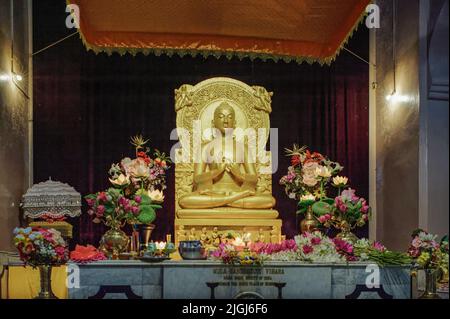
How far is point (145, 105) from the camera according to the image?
885 cm

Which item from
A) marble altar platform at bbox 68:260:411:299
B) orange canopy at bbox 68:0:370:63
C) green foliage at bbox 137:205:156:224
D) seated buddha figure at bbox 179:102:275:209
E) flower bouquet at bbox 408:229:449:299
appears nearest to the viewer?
marble altar platform at bbox 68:260:411:299

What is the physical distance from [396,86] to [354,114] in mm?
1162

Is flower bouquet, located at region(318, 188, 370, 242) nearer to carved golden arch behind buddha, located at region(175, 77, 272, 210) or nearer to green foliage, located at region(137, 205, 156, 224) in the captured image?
green foliage, located at region(137, 205, 156, 224)

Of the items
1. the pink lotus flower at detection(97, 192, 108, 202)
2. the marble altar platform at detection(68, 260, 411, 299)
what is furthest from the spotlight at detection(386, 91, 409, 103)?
the pink lotus flower at detection(97, 192, 108, 202)

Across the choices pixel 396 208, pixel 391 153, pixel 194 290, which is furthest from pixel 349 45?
pixel 194 290

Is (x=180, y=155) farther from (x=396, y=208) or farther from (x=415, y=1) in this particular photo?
(x=415, y=1)

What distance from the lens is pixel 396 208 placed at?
25.8 feet

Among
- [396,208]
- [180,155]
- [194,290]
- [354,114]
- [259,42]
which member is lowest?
[194,290]

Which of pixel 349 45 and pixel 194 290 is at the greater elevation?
pixel 349 45

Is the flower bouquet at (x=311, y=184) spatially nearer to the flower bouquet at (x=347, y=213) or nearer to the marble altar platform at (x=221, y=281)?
the flower bouquet at (x=347, y=213)

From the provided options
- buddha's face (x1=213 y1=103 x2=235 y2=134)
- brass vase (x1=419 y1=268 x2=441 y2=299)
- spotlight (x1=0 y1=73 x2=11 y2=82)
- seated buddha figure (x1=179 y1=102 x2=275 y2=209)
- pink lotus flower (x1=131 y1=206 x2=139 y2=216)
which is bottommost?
brass vase (x1=419 y1=268 x2=441 y2=299)

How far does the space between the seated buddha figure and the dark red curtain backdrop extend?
64 cm

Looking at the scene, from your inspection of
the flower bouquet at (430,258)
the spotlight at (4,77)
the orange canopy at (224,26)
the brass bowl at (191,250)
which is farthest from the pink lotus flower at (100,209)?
the flower bouquet at (430,258)

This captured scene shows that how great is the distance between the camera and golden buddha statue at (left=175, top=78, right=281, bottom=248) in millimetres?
8023
